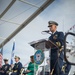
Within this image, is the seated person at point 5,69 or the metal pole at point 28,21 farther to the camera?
the metal pole at point 28,21

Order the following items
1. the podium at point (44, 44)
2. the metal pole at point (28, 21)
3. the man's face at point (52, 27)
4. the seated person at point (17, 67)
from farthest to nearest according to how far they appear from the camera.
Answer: the metal pole at point (28, 21) < the seated person at point (17, 67) < the man's face at point (52, 27) < the podium at point (44, 44)

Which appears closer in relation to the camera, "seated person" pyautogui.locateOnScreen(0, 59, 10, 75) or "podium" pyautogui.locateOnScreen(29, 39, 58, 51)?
"podium" pyautogui.locateOnScreen(29, 39, 58, 51)

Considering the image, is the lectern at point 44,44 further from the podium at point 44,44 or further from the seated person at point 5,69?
the seated person at point 5,69

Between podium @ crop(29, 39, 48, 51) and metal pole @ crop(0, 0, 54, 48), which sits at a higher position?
metal pole @ crop(0, 0, 54, 48)

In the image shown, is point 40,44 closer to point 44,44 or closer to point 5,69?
point 44,44

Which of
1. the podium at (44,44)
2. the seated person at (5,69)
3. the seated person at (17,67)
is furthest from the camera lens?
the seated person at (5,69)

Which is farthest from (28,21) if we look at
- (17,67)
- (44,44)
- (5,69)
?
(44,44)

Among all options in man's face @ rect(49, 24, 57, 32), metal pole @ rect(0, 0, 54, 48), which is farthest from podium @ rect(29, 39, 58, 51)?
metal pole @ rect(0, 0, 54, 48)

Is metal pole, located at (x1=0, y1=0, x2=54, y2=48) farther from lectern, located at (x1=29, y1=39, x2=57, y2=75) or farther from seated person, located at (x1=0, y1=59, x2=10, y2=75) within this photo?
lectern, located at (x1=29, y1=39, x2=57, y2=75)

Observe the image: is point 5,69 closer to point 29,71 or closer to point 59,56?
point 29,71

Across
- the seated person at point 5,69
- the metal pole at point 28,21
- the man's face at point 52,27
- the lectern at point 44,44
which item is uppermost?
the metal pole at point 28,21

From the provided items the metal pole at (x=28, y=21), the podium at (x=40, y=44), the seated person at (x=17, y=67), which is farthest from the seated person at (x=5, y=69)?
the podium at (x=40, y=44)

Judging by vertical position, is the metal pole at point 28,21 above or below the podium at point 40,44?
above

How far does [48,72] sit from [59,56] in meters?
0.28
